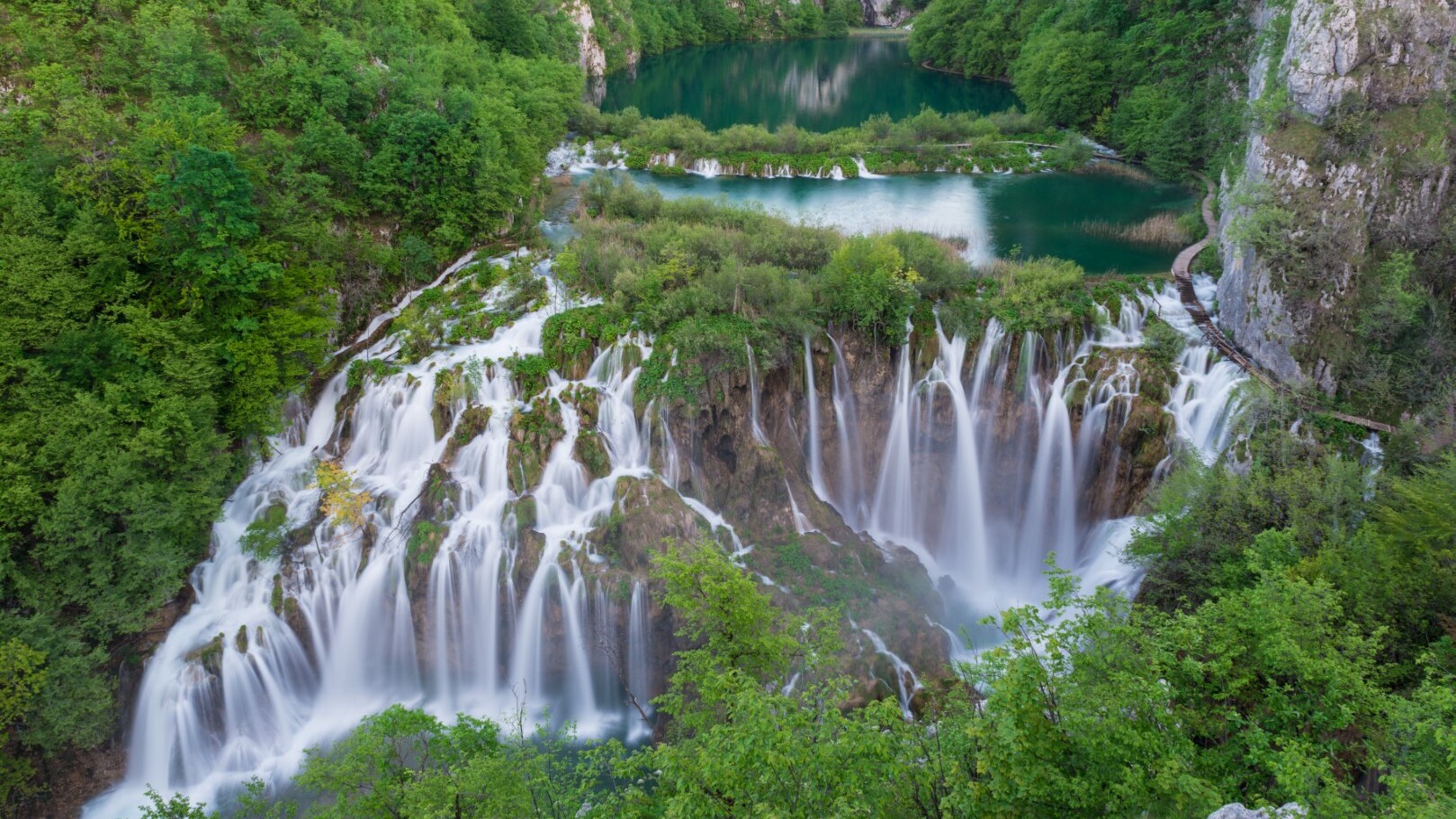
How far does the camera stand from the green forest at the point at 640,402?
28.9ft

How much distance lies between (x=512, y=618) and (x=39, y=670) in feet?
A: 31.0

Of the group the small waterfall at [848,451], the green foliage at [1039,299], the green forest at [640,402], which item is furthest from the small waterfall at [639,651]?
the green foliage at [1039,299]

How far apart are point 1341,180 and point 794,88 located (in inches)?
2470

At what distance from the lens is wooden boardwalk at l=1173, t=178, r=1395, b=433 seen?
18547 mm

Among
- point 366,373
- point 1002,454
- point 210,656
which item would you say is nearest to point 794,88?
point 1002,454

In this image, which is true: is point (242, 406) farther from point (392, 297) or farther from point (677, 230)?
point (677, 230)

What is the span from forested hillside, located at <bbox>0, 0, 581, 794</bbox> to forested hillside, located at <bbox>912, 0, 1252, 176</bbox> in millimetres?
35545

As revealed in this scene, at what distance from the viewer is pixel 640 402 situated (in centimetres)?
2008

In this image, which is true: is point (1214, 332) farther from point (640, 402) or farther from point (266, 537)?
point (266, 537)

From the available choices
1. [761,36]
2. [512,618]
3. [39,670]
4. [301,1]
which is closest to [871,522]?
[512,618]

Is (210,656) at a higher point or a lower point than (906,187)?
lower

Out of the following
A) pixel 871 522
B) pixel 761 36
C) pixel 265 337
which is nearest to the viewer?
pixel 265 337

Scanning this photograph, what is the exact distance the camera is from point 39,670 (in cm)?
1435

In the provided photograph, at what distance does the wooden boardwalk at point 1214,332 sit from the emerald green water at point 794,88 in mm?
35309
